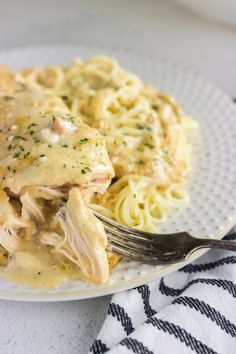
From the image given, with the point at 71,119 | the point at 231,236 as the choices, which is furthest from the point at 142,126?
the point at 231,236

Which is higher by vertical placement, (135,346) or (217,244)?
(217,244)

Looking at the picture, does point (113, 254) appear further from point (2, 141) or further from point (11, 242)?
point (2, 141)

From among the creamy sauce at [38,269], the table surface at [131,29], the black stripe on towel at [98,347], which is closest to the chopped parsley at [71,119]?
the creamy sauce at [38,269]

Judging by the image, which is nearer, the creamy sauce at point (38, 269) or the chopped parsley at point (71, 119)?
the creamy sauce at point (38, 269)

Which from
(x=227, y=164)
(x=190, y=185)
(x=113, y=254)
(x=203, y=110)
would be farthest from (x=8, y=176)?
(x=203, y=110)

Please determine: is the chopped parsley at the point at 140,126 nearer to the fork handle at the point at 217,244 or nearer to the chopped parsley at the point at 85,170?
the chopped parsley at the point at 85,170

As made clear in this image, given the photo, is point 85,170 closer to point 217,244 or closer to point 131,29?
point 217,244

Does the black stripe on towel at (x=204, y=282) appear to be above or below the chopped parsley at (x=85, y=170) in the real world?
below
